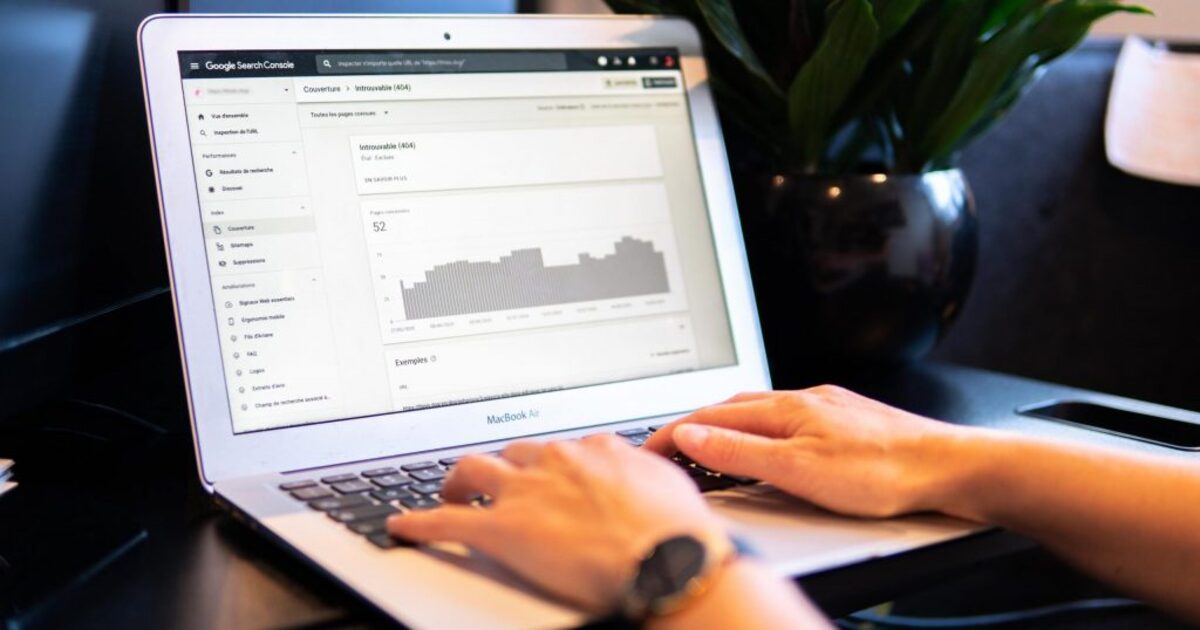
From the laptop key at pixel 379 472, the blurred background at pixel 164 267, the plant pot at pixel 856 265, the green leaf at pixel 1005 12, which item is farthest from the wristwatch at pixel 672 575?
the green leaf at pixel 1005 12

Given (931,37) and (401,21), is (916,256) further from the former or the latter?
(401,21)

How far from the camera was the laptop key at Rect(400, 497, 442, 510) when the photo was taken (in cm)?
63

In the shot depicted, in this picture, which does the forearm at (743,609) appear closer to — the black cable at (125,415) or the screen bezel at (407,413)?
the screen bezel at (407,413)

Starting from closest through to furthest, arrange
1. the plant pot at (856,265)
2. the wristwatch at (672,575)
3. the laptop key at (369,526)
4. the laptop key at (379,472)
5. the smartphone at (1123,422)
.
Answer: the wristwatch at (672,575)
the laptop key at (369,526)
the laptop key at (379,472)
the smartphone at (1123,422)
the plant pot at (856,265)

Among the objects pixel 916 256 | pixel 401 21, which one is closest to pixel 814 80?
pixel 916 256

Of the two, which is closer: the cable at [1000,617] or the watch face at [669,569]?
the watch face at [669,569]

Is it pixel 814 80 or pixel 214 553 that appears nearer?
pixel 214 553

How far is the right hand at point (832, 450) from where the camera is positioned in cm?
63

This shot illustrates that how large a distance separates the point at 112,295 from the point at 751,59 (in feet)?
1.63

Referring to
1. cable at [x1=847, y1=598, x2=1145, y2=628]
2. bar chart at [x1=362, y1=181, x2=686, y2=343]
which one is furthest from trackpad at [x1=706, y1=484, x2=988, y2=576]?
cable at [x1=847, y1=598, x2=1145, y2=628]

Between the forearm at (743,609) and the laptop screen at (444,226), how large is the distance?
1.01 feet

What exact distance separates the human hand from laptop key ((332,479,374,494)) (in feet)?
0.30

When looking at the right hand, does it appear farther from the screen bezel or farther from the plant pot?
the plant pot

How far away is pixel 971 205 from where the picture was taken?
3.32ft
